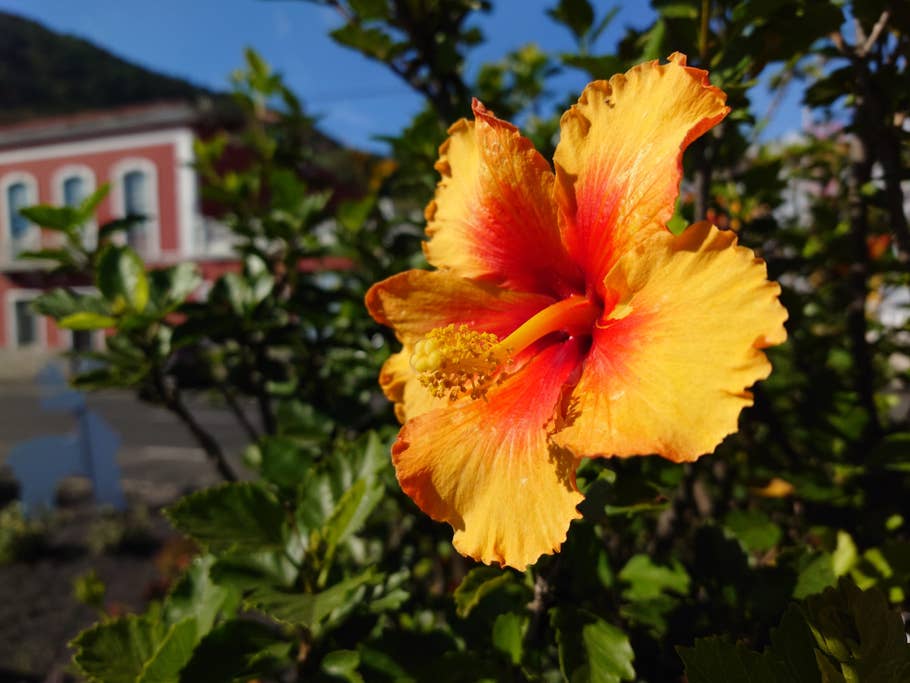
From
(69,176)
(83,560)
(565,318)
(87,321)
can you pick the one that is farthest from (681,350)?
(69,176)

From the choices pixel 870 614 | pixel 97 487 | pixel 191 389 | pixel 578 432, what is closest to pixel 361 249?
pixel 191 389

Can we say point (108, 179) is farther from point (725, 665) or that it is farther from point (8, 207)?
point (725, 665)

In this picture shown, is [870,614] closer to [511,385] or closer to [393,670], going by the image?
[511,385]

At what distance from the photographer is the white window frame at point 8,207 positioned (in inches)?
704

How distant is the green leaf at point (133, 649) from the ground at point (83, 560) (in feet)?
4.74

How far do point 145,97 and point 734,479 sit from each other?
2027 inches

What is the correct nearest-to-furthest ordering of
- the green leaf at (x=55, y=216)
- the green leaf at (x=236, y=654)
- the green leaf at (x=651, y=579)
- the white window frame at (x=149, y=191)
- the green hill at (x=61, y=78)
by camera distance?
the green leaf at (x=236, y=654)
the green leaf at (x=651, y=579)
the green leaf at (x=55, y=216)
the white window frame at (x=149, y=191)
the green hill at (x=61, y=78)

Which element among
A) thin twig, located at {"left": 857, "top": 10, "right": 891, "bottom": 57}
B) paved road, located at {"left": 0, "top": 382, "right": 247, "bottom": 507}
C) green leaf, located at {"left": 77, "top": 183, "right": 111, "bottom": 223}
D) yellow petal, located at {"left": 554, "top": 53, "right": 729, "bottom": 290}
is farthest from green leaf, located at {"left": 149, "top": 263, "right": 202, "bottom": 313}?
paved road, located at {"left": 0, "top": 382, "right": 247, "bottom": 507}

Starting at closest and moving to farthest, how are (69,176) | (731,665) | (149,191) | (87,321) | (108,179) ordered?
(731,665) → (87,321) → (108,179) → (149,191) → (69,176)

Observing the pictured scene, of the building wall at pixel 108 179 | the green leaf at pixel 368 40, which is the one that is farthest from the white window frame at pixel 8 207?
the green leaf at pixel 368 40

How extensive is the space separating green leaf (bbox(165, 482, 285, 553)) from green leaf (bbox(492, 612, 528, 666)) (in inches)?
14.7

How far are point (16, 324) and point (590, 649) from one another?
73.6ft

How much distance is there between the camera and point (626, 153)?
748mm

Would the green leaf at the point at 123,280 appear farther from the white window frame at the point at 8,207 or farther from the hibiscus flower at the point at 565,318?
the white window frame at the point at 8,207
